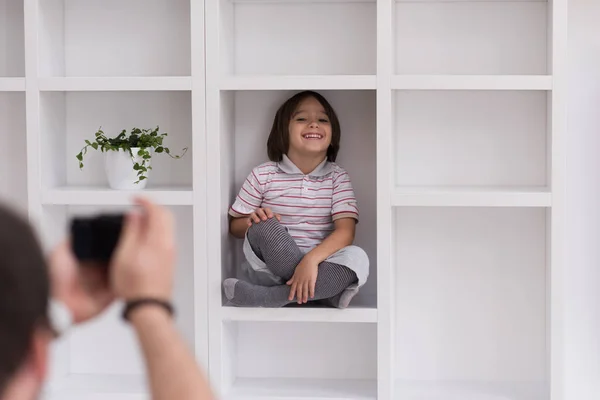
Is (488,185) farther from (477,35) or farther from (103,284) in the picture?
(103,284)

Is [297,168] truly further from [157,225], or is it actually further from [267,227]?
[157,225]

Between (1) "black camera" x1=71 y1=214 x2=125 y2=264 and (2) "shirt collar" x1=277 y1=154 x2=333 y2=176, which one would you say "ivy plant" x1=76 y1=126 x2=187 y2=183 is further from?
(1) "black camera" x1=71 y1=214 x2=125 y2=264

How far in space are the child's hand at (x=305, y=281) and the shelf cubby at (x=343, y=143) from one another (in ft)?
0.93

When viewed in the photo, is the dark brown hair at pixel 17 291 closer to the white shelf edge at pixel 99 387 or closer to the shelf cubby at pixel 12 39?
the white shelf edge at pixel 99 387

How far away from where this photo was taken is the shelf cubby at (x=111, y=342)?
2371 mm

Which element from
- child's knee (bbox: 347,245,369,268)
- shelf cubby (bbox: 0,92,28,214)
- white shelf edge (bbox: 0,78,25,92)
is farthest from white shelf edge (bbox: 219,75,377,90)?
shelf cubby (bbox: 0,92,28,214)

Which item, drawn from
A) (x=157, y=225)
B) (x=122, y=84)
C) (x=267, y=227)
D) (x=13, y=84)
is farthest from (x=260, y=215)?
(x=157, y=225)

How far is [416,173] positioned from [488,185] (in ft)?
0.64

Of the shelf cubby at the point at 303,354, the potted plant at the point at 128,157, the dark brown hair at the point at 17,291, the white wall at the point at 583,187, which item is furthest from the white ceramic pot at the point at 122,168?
the dark brown hair at the point at 17,291

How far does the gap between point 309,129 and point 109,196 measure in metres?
0.53

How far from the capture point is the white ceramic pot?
223 centimetres

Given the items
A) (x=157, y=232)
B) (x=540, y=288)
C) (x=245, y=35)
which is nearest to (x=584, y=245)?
(x=540, y=288)

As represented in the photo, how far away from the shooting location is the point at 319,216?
7.43 feet

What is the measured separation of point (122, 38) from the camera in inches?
94.7
